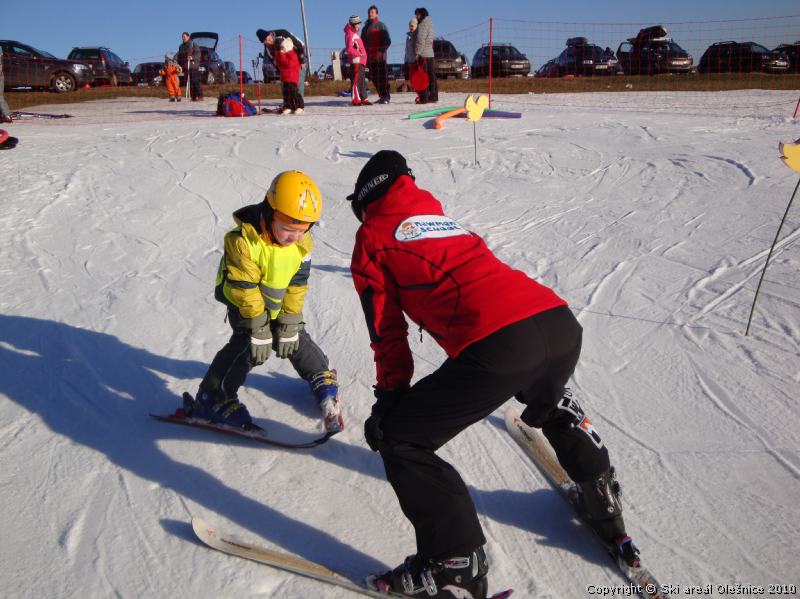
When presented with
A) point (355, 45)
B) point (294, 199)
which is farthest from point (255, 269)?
point (355, 45)

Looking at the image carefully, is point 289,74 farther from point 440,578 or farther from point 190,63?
point 440,578

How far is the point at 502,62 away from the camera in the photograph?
74.0 feet

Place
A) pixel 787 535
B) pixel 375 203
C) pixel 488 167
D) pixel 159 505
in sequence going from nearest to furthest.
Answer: pixel 375 203 → pixel 787 535 → pixel 159 505 → pixel 488 167

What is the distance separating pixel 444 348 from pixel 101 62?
84.0 ft

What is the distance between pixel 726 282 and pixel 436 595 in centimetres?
387

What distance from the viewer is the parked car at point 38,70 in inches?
752

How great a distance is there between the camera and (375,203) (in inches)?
93.2

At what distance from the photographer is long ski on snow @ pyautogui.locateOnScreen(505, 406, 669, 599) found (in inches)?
94.8

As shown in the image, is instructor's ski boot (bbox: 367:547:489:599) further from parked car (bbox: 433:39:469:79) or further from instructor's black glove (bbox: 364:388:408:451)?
parked car (bbox: 433:39:469:79)

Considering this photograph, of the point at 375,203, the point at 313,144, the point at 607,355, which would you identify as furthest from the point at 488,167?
the point at 375,203

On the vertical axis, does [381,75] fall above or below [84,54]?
below

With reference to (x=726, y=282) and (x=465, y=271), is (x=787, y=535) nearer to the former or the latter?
(x=465, y=271)

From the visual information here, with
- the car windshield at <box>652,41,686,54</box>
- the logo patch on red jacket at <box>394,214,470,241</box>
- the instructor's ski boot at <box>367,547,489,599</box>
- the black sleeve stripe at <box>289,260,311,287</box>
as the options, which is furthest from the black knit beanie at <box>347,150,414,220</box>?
the car windshield at <box>652,41,686,54</box>

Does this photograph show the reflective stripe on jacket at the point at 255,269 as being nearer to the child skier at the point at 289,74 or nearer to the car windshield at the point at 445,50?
the child skier at the point at 289,74
